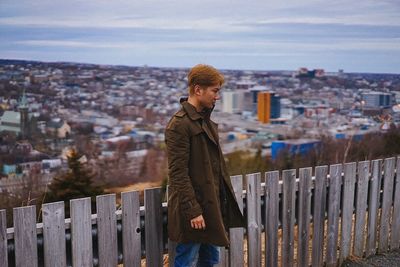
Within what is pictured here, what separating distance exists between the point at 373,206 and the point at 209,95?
2.49m

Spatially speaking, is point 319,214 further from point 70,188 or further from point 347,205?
point 70,188

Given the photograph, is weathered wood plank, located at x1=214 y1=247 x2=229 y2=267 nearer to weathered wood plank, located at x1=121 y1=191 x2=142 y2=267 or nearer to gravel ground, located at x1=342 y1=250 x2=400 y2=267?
weathered wood plank, located at x1=121 y1=191 x2=142 y2=267

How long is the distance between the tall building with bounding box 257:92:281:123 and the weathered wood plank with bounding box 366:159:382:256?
96.7 ft

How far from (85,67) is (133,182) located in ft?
56.4

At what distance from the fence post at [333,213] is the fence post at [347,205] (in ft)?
0.26

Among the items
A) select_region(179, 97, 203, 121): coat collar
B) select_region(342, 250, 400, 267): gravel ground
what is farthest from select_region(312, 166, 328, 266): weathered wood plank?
select_region(179, 97, 203, 121): coat collar

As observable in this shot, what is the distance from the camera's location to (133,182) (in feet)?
59.5

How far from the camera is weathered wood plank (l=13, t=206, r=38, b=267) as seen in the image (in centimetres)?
268

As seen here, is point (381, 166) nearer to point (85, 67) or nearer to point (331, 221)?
point (331, 221)

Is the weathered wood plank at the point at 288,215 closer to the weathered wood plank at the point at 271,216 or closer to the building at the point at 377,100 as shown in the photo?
the weathered wood plank at the point at 271,216

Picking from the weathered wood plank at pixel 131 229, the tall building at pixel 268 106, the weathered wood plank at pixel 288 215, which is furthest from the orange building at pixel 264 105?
the weathered wood plank at pixel 131 229

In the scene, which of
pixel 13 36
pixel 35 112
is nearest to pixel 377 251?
pixel 35 112

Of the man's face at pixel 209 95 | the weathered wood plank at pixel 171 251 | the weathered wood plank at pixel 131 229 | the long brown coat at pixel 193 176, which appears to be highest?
the man's face at pixel 209 95

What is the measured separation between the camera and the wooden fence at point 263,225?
9.17 feet
